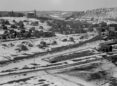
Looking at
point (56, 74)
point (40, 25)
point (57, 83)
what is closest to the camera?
point (57, 83)

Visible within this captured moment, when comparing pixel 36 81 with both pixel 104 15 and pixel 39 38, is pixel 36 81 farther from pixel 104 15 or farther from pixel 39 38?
pixel 104 15

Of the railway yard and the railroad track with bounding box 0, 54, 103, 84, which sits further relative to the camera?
the railroad track with bounding box 0, 54, 103, 84

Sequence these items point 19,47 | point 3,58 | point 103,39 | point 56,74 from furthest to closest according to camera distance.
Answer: point 103,39
point 19,47
point 3,58
point 56,74

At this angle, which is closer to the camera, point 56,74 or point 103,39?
point 56,74

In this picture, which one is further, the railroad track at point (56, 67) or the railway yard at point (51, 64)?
the railroad track at point (56, 67)

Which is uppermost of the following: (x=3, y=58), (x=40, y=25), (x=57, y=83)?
(x=40, y=25)

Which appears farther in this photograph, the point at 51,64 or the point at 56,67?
the point at 51,64

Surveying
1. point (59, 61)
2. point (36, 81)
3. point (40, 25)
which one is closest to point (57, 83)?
point (36, 81)

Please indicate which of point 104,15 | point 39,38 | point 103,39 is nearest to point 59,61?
point 39,38

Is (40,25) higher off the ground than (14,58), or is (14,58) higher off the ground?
(40,25)
